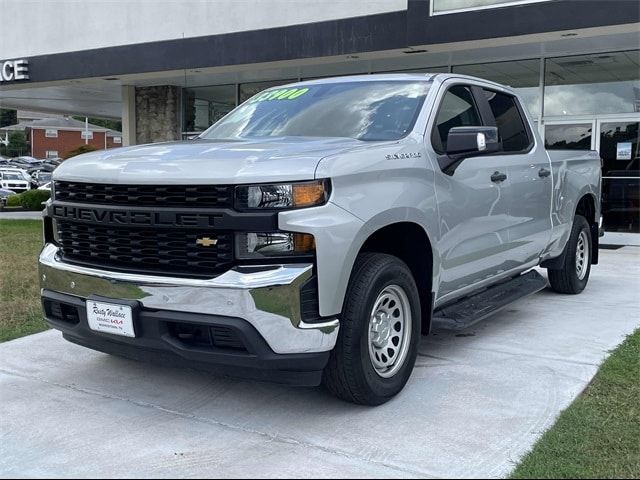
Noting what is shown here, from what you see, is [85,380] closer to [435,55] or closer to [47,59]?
[435,55]

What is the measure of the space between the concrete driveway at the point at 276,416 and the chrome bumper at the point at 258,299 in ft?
1.83

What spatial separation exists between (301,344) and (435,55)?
414 inches

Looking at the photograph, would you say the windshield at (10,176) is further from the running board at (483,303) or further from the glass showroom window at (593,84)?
the running board at (483,303)

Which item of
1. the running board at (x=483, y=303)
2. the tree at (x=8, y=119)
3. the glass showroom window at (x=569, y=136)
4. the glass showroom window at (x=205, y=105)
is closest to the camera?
the running board at (x=483, y=303)

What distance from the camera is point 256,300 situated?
3307 millimetres

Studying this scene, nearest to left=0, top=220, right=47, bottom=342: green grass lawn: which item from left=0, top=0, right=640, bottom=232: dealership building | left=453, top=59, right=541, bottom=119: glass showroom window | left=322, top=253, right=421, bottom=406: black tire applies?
left=322, top=253, right=421, bottom=406: black tire

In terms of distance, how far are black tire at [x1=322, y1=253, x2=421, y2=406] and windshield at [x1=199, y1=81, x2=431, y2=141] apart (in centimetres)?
99

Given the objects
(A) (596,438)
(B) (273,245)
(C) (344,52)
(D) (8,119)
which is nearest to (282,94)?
(B) (273,245)

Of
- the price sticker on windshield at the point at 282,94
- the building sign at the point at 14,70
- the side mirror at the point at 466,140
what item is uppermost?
the building sign at the point at 14,70

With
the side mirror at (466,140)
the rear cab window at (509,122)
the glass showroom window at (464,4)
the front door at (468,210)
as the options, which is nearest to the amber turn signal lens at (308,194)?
the front door at (468,210)

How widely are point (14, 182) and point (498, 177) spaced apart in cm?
3371

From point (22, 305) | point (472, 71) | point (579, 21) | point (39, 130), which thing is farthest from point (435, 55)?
point (39, 130)

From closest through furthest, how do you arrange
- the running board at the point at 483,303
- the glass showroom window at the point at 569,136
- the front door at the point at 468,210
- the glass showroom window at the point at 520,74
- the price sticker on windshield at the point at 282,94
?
the front door at the point at 468,210 → the running board at the point at 483,303 → the price sticker on windshield at the point at 282,94 → the glass showroom window at the point at 569,136 → the glass showroom window at the point at 520,74

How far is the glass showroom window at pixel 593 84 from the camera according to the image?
1224 centimetres
